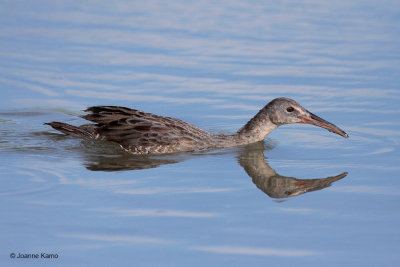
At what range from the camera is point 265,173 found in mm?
10703

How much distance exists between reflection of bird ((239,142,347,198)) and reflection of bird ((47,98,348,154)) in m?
0.85

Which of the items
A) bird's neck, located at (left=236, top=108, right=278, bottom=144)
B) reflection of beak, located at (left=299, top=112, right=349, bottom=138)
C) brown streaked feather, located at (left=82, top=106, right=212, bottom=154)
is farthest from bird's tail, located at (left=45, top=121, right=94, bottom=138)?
reflection of beak, located at (left=299, top=112, right=349, bottom=138)

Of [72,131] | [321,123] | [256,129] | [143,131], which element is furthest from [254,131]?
[72,131]

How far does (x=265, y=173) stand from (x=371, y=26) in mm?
9505

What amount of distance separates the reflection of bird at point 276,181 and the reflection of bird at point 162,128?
0.85 m

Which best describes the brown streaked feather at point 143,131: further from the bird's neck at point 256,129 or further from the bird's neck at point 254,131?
the bird's neck at point 256,129

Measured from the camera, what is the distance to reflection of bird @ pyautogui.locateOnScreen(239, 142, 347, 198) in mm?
9648

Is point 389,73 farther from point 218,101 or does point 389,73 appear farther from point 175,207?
point 175,207

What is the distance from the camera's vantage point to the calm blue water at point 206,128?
25.4ft

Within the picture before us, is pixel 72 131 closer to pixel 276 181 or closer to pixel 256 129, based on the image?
pixel 256 129

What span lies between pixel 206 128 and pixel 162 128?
1644 millimetres

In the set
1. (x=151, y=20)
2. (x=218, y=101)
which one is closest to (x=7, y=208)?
(x=218, y=101)

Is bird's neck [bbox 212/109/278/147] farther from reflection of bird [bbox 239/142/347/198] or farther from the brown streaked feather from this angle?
reflection of bird [bbox 239/142/347/198]

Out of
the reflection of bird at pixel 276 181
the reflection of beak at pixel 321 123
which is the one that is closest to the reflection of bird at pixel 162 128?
the reflection of beak at pixel 321 123
